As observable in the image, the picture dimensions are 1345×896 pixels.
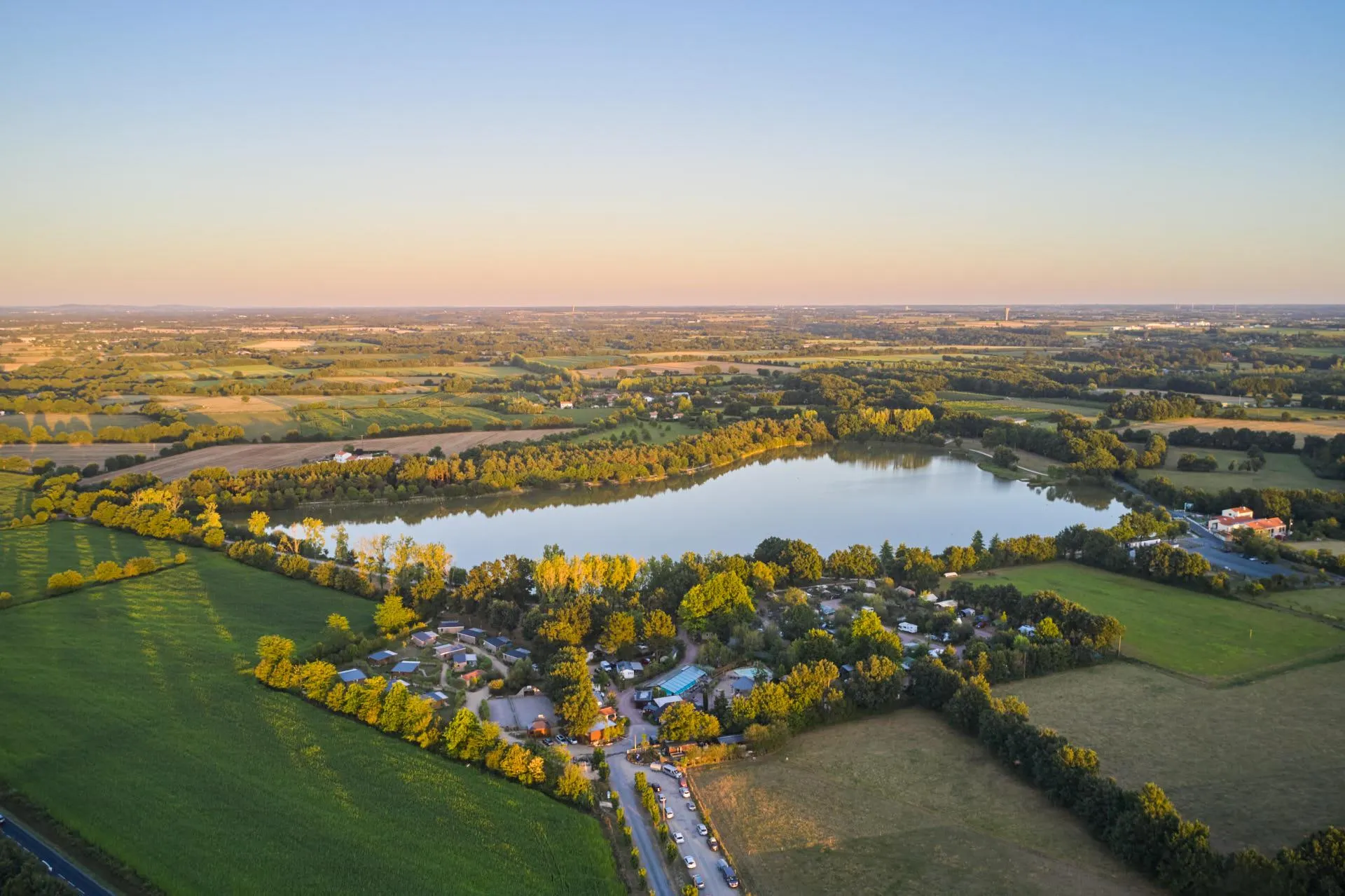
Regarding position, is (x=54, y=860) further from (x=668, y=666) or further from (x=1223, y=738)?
(x=1223, y=738)

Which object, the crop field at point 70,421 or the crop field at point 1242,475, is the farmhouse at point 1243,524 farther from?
the crop field at point 70,421

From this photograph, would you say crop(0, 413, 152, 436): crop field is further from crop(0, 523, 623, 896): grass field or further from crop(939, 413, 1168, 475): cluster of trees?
crop(939, 413, 1168, 475): cluster of trees

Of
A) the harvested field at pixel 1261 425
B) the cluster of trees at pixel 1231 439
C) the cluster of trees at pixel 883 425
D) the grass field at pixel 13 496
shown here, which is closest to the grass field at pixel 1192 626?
the cluster of trees at pixel 1231 439

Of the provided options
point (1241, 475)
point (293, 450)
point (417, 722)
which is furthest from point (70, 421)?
point (1241, 475)

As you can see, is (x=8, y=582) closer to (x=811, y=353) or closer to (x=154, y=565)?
(x=154, y=565)

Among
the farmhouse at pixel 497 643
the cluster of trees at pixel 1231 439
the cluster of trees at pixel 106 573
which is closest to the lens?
the farmhouse at pixel 497 643

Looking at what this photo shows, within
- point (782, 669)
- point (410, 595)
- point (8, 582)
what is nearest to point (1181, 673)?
point (782, 669)

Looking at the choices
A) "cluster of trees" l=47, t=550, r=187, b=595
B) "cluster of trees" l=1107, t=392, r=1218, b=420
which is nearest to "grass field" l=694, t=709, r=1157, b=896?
"cluster of trees" l=47, t=550, r=187, b=595
